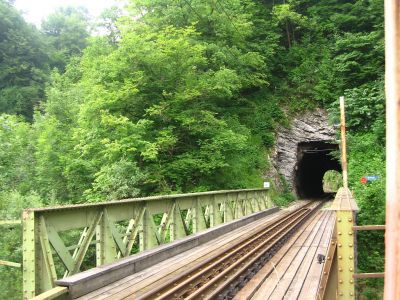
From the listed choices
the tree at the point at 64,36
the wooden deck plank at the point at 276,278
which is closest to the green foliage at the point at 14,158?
the wooden deck plank at the point at 276,278

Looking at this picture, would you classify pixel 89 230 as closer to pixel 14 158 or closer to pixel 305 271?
pixel 305 271

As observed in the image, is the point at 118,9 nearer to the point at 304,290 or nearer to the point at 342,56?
the point at 342,56

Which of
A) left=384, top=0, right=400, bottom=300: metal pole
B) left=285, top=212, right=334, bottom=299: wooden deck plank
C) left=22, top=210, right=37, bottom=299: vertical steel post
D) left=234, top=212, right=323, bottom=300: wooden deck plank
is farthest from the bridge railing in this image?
left=384, top=0, right=400, bottom=300: metal pole

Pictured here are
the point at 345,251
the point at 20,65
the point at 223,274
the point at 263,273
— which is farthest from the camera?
the point at 20,65

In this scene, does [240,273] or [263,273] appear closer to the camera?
[240,273]

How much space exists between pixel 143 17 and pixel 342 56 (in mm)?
13112

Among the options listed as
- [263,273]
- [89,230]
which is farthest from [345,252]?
[89,230]

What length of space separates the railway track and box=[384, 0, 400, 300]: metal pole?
4.63 m

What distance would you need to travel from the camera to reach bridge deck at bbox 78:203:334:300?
18.6ft

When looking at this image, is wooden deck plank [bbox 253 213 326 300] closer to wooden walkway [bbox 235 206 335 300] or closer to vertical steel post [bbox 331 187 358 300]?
wooden walkway [bbox 235 206 335 300]

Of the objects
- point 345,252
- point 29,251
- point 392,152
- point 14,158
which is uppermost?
point 14,158

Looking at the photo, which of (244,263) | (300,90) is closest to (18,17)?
(300,90)

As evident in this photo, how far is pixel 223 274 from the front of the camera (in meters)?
6.43

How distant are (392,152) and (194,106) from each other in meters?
16.5
